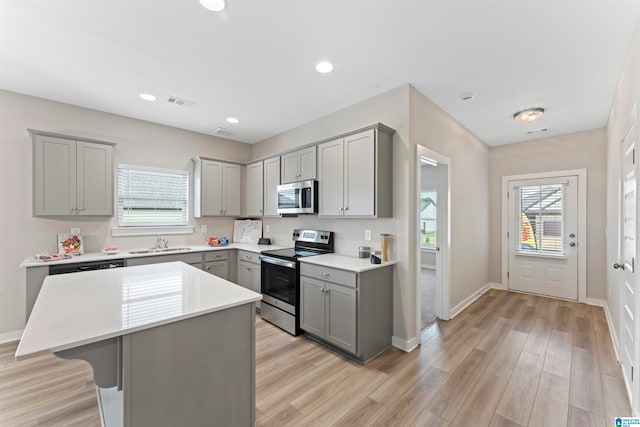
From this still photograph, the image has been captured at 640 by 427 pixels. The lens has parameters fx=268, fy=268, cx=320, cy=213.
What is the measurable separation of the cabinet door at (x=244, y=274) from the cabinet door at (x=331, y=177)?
1548 millimetres

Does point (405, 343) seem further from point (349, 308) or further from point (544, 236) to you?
point (544, 236)

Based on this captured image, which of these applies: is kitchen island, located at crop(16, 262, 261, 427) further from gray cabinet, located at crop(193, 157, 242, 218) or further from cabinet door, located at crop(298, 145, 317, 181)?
gray cabinet, located at crop(193, 157, 242, 218)

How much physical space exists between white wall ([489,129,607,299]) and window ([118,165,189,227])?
5.76m

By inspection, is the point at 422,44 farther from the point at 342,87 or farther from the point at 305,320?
the point at 305,320

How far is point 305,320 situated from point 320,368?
24.6 inches

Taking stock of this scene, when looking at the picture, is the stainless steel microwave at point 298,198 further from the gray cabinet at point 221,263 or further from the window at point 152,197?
the window at point 152,197

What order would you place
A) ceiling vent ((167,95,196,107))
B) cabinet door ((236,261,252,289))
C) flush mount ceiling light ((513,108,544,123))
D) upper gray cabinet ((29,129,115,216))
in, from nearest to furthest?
upper gray cabinet ((29,129,115,216)) → ceiling vent ((167,95,196,107)) → flush mount ceiling light ((513,108,544,123)) → cabinet door ((236,261,252,289))

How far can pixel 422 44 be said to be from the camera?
2.26 metres

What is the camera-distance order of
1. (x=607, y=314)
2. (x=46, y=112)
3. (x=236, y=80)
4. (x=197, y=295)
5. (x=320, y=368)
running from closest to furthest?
(x=197, y=295) → (x=320, y=368) → (x=236, y=80) → (x=46, y=112) → (x=607, y=314)

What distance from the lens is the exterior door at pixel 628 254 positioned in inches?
77.6

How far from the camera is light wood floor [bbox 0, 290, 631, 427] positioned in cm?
193

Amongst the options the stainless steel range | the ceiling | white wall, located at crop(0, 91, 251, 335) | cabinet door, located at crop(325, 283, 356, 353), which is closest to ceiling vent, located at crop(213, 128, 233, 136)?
the ceiling

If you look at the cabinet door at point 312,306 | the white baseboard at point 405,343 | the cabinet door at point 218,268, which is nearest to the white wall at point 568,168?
the white baseboard at point 405,343

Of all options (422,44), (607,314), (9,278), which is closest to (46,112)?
(9,278)
